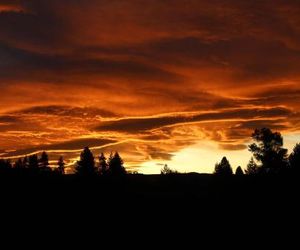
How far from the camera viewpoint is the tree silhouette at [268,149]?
8325 cm

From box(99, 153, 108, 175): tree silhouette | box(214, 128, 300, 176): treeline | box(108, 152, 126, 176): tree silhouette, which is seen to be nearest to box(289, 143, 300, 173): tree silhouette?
box(214, 128, 300, 176): treeline

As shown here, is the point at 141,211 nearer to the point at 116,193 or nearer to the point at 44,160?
the point at 116,193

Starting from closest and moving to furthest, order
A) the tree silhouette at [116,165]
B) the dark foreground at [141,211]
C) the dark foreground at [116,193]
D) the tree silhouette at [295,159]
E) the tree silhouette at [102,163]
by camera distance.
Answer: the dark foreground at [141,211] → the dark foreground at [116,193] → the tree silhouette at [295,159] → the tree silhouette at [116,165] → the tree silhouette at [102,163]

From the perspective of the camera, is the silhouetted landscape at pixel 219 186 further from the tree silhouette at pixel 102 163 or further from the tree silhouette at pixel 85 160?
the tree silhouette at pixel 102 163

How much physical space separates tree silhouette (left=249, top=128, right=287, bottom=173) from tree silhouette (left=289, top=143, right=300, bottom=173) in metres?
1.73

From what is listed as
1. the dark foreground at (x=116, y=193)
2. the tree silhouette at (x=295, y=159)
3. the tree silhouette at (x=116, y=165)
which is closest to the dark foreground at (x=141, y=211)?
the dark foreground at (x=116, y=193)

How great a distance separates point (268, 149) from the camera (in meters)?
84.8

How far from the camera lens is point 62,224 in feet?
182

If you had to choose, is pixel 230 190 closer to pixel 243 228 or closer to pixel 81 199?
pixel 243 228

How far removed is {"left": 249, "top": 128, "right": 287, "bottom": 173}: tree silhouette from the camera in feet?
273

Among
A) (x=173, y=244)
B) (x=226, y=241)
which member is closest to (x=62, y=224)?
(x=173, y=244)

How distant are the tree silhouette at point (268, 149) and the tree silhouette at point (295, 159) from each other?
173 centimetres

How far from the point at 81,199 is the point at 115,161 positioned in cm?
4735

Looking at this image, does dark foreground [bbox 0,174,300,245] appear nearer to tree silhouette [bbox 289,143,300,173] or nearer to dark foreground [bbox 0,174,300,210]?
dark foreground [bbox 0,174,300,210]
